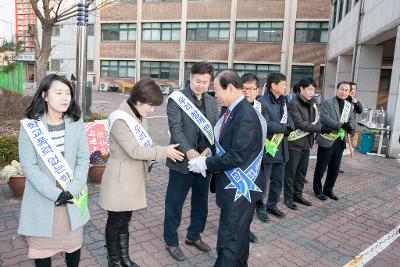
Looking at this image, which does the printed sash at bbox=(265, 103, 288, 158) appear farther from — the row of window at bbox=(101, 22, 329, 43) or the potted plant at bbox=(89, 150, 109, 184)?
the row of window at bbox=(101, 22, 329, 43)

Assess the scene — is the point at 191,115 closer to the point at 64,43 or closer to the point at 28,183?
the point at 28,183

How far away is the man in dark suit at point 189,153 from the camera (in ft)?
11.1

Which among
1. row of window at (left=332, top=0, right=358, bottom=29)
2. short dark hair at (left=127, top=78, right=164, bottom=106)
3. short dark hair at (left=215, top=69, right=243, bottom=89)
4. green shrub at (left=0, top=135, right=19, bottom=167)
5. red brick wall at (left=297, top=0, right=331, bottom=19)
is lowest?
green shrub at (left=0, top=135, right=19, bottom=167)

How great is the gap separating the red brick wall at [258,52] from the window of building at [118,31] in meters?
11.5

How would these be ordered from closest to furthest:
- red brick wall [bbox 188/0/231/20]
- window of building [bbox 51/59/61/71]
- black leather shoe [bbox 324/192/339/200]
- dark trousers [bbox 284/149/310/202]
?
1. dark trousers [bbox 284/149/310/202]
2. black leather shoe [bbox 324/192/339/200]
3. red brick wall [bbox 188/0/231/20]
4. window of building [bbox 51/59/61/71]

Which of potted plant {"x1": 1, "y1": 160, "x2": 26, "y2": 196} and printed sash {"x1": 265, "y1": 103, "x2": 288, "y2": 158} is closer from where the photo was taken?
printed sash {"x1": 265, "y1": 103, "x2": 288, "y2": 158}

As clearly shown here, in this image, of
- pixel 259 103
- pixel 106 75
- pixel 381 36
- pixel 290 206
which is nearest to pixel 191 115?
pixel 259 103

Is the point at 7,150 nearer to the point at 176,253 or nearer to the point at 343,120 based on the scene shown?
the point at 176,253

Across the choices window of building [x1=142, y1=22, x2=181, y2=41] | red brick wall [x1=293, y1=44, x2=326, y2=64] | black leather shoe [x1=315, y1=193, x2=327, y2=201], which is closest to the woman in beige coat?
black leather shoe [x1=315, y1=193, x2=327, y2=201]

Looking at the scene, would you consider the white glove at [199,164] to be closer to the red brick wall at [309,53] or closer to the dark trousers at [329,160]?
the dark trousers at [329,160]

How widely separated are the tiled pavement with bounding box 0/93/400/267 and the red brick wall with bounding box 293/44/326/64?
23.8 m

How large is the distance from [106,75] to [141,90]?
35607 mm

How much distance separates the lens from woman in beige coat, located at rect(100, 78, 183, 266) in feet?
9.51

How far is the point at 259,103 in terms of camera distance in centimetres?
439
